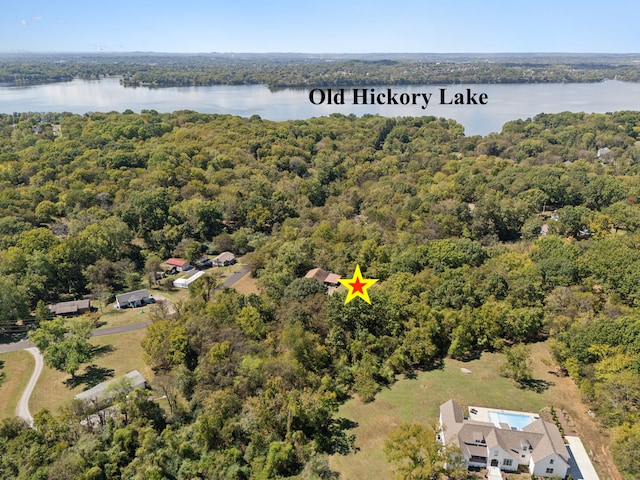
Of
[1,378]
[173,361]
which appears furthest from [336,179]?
[1,378]

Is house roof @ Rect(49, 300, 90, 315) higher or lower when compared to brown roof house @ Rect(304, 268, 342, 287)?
lower

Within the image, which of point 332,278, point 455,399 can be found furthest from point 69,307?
point 455,399

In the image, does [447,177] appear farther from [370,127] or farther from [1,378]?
[1,378]

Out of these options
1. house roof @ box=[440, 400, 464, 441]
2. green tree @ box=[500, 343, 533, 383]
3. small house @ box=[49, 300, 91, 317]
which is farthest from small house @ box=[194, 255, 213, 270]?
green tree @ box=[500, 343, 533, 383]

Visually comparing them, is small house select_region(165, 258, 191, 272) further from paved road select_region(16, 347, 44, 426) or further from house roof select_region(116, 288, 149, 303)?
paved road select_region(16, 347, 44, 426)

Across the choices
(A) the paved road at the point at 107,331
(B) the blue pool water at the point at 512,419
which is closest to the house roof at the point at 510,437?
(B) the blue pool water at the point at 512,419

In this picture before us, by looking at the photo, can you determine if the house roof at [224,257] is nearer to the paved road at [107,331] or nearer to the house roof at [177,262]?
the house roof at [177,262]

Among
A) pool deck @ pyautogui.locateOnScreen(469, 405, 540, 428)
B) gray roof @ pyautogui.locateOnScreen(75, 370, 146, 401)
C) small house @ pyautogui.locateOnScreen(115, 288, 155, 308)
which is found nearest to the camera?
pool deck @ pyautogui.locateOnScreen(469, 405, 540, 428)
